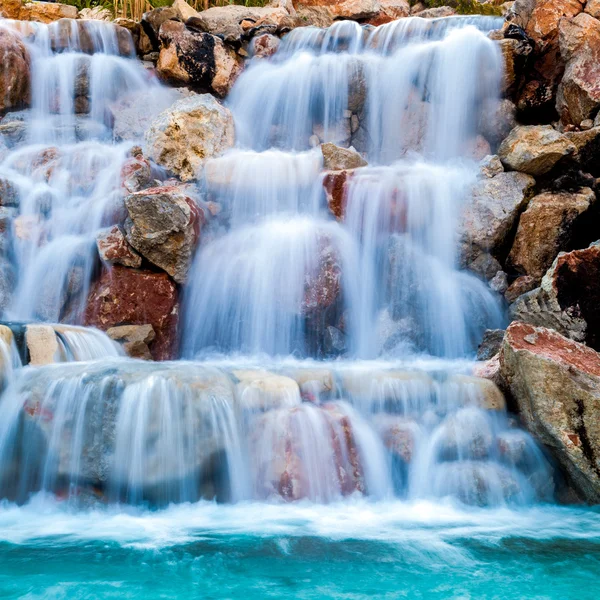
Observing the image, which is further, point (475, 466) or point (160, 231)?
point (160, 231)

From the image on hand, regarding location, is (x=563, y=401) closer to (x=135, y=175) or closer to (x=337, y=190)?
(x=337, y=190)

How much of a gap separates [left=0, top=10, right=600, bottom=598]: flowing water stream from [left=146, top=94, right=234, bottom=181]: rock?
50 cm

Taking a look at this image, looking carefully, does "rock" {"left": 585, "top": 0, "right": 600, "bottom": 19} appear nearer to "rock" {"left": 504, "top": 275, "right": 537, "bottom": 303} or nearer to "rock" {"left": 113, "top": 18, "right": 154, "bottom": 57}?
"rock" {"left": 504, "top": 275, "right": 537, "bottom": 303}

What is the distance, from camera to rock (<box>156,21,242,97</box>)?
13.4m

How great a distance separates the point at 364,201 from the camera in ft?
30.1

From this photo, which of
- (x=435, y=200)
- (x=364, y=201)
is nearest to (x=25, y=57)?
(x=364, y=201)

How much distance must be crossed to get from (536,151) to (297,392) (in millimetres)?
5591

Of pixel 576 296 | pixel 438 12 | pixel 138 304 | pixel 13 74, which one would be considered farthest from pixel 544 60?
pixel 13 74

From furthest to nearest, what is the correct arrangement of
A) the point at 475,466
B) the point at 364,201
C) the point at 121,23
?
the point at 121,23 → the point at 364,201 → the point at 475,466

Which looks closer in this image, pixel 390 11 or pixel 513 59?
pixel 513 59

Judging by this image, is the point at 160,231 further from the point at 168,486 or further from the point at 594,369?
the point at 594,369

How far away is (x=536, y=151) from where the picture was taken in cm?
911

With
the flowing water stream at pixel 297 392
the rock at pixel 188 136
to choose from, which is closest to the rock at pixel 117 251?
the flowing water stream at pixel 297 392

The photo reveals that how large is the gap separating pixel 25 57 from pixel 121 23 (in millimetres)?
2423
